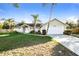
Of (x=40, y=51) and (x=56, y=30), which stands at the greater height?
(x=56, y=30)

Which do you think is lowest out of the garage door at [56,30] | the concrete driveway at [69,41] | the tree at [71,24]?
the concrete driveway at [69,41]

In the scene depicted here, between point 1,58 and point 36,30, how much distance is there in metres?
0.41

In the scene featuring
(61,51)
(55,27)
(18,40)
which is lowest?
(61,51)

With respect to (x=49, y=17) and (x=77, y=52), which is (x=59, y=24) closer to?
(x=49, y=17)

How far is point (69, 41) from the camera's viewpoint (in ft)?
6.69

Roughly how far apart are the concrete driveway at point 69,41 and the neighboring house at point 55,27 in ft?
0.14

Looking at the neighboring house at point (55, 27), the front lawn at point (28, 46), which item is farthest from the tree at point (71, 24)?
the front lawn at point (28, 46)

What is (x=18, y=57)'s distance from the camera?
2.03m

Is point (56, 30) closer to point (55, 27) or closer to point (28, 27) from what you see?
point (55, 27)

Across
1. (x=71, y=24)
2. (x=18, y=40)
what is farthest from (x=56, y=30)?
(x=18, y=40)

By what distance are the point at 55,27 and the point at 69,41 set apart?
0.18m

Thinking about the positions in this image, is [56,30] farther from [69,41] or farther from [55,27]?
[69,41]

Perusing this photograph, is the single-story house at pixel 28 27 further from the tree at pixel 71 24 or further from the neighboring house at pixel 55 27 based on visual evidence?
the tree at pixel 71 24

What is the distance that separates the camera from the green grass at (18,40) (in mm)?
2035
